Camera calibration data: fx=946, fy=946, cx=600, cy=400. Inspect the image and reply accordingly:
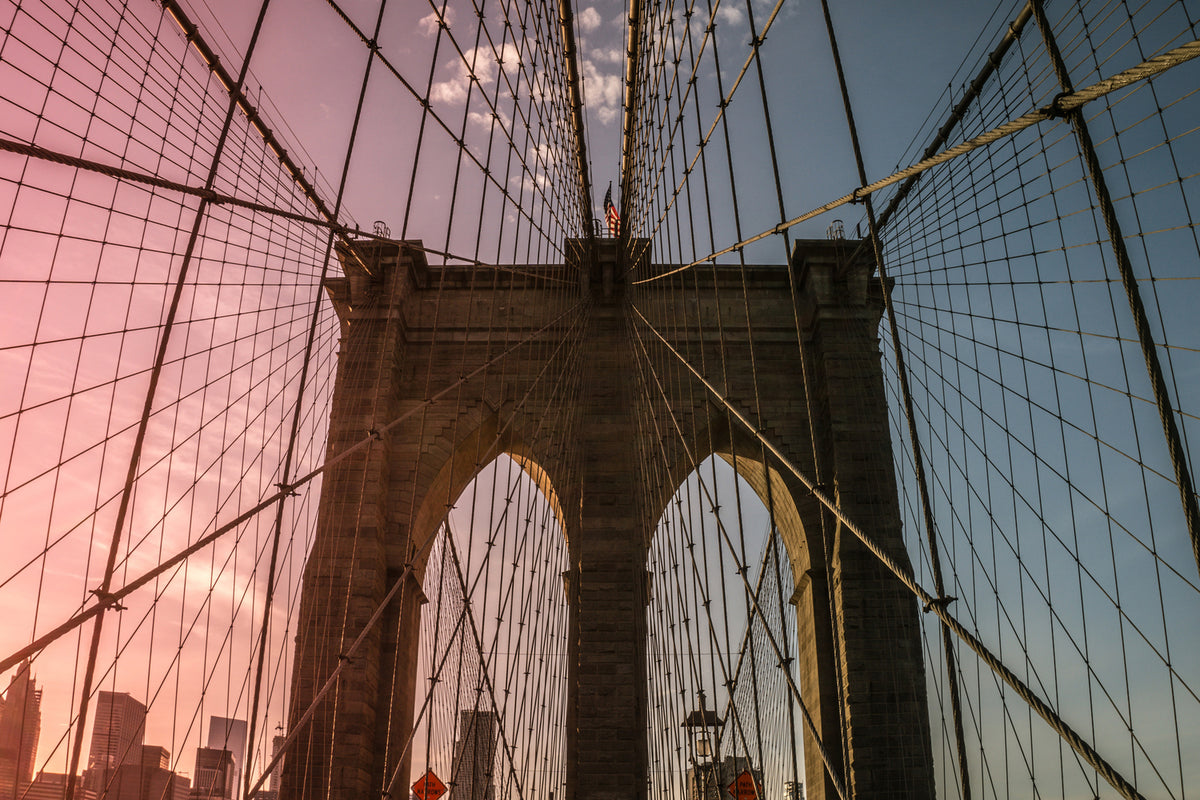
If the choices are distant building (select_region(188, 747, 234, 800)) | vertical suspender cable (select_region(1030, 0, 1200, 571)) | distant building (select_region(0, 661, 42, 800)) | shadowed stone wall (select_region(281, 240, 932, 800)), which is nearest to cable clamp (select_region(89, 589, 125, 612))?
distant building (select_region(0, 661, 42, 800))

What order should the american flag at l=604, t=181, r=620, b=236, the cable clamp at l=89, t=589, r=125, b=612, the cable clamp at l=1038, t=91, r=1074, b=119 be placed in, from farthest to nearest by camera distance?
the american flag at l=604, t=181, r=620, b=236
the cable clamp at l=89, t=589, r=125, b=612
the cable clamp at l=1038, t=91, r=1074, b=119

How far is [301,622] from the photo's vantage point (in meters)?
11.8

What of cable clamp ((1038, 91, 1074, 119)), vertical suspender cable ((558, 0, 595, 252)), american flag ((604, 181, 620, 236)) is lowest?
cable clamp ((1038, 91, 1074, 119))

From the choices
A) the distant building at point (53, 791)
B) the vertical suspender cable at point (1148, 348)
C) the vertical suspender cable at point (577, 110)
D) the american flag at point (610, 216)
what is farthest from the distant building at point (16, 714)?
the american flag at point (610, 216)

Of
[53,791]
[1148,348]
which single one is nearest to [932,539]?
[1148,348]

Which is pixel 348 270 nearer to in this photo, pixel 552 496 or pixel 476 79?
pixel 552 496

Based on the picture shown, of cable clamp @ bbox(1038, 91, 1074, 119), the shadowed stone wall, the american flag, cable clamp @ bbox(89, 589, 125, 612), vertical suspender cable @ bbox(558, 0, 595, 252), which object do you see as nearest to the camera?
cable clamp @ bbox(1038, 91, 1074, 119)

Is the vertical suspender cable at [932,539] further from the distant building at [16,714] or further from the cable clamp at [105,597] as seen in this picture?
the distant building at [16,714]

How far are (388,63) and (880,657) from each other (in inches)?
338

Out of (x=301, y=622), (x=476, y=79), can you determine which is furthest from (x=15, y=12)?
(x=301, y=622)

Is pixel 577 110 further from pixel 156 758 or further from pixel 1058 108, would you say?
pixel 156 758

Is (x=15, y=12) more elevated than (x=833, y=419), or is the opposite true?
(x=833, y=419)

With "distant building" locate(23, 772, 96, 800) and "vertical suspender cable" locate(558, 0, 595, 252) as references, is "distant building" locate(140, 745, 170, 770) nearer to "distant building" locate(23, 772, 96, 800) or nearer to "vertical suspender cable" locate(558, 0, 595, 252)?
"distant building" locate(23, 772, 96, 800)

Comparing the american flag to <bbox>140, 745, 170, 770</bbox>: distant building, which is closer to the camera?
<bbox>140, 745, 170, 770</bbox>: distant building
